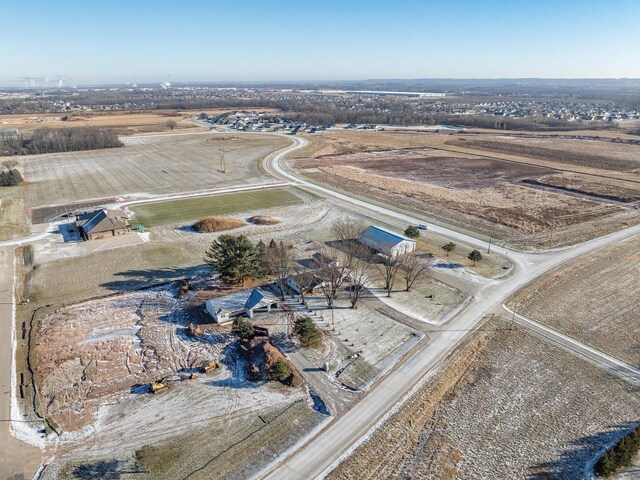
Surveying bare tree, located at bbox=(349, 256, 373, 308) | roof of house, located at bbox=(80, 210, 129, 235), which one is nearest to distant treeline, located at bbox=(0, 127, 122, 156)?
roof of house, located at bbox=(80, 210, 129, 235)

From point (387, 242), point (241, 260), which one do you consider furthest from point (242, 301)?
point (387, 242)

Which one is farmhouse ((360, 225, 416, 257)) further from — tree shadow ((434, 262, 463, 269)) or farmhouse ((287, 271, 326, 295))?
farmhouse ((287, 271, 326, 295))

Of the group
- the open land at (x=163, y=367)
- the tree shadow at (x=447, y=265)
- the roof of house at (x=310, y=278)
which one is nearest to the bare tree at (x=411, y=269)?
the open land at (x=163, y=367)

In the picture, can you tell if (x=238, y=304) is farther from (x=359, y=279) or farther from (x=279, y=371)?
(x=359, y=279)

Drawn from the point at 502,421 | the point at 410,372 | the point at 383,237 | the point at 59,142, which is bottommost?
the point at 410,372

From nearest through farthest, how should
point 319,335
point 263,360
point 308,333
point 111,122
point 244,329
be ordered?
point 263,360, point 308,333, point 319,335, point 244,329, point 111,122
